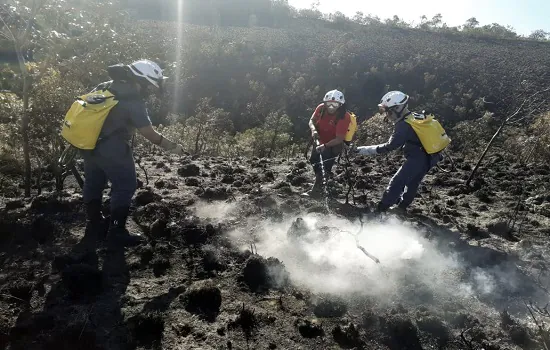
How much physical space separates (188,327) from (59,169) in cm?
425

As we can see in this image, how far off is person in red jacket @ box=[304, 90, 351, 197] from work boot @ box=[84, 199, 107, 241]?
10.9 ft

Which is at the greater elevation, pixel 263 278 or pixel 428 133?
pixel 428 133

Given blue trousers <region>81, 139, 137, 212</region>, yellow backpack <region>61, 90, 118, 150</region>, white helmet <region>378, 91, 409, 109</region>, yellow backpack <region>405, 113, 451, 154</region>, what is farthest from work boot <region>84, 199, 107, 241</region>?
yellow backpack <region>405, 113, 451, 154</region>

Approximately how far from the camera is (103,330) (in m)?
3.25

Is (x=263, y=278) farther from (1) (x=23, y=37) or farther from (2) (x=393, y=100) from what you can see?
(1) (x=23, y=37)

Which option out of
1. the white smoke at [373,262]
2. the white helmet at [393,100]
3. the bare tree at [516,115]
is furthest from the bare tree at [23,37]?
the bare tree at [516,115]

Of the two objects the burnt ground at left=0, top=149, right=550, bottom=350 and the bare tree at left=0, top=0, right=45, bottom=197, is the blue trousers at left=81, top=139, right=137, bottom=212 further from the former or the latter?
the bare tree at left=0, top=0, right=45, bottom=197

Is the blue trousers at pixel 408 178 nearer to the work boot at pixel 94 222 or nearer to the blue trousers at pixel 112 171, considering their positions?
the blue trousers at pixel 112 171

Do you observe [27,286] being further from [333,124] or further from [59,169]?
[333,124]

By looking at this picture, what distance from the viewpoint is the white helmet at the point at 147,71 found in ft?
13.8

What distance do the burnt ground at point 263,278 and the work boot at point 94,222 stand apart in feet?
0.55

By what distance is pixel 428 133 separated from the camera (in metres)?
5.50

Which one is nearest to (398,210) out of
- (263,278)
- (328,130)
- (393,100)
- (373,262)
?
(328,130)

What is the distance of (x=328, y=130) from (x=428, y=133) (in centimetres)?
165
